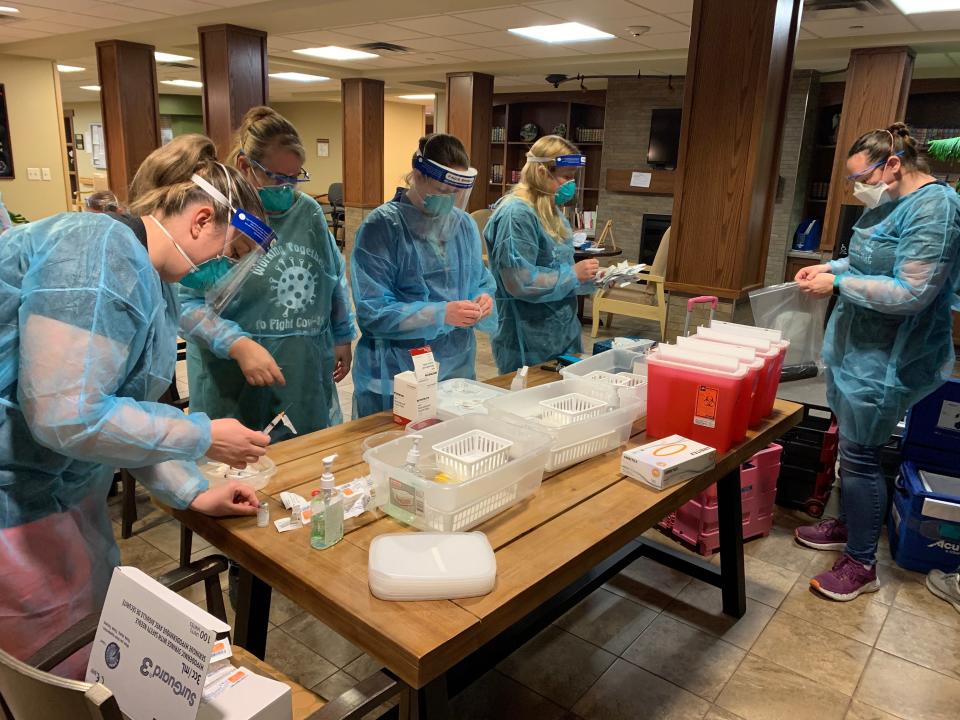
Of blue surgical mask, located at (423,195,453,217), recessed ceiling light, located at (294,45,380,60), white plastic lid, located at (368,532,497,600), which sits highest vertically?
recessed ceiling light, located at (294,45,380,60)

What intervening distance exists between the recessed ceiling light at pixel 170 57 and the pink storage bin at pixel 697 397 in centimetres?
798

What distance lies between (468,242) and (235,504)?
1373 millimetres

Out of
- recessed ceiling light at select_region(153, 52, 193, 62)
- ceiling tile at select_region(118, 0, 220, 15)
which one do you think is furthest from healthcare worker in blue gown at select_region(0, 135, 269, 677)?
recessed ceiling light at select_region(153, 52, 193, 62)

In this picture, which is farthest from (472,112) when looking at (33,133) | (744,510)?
(744,510)

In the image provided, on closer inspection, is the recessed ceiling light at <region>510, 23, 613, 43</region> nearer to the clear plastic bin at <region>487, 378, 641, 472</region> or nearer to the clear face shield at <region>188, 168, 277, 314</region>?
the clear plastic bin at <region>487, 378, 641, 472</region>

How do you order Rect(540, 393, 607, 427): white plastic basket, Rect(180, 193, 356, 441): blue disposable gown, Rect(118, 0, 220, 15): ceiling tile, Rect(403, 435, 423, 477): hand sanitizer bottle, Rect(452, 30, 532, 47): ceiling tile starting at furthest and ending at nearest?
Rect(452, 30, 532, 47): ceiling tile → Rect(118, 0, 220, 15): ceiling tile → Rect(180, 193, 356, 441): blue disposable gown → Rect(540, 393, 607, 427): white plastic basket → Rect(403, 435, 423, 477): hand sanitizer bottle

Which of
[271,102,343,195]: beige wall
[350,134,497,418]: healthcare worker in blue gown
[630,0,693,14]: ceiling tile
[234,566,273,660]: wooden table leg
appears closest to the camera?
[234,566,273,660]: wooden table leg

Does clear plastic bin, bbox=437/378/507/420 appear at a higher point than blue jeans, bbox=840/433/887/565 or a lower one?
higher

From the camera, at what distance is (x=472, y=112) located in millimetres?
7781

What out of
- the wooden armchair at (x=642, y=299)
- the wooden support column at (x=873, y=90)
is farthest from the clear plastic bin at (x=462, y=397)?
the wooden support column at (x=873, y=90)

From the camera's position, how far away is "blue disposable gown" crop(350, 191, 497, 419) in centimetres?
218

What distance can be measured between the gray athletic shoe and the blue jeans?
26 centimetres

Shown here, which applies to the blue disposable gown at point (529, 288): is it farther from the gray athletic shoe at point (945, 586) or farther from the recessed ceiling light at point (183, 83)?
the recessed ceiling light at point (183, 83)

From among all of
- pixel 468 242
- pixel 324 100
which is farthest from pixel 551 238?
pixel 324 100
